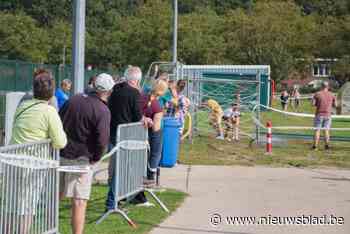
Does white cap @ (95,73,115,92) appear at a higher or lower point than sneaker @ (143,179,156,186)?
higher

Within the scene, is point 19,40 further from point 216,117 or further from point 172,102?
point 172,102

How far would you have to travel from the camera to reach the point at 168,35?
72.4m

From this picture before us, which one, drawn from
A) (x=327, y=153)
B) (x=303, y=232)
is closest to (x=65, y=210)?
(x=303, y=232)

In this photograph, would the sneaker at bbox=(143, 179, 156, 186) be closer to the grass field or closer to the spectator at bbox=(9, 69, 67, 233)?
the spectator at bbox=(9, 69, 67, 233)

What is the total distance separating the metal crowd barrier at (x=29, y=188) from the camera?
24.3 ft

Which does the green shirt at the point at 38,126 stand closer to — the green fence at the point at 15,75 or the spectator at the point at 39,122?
the spectator at the point at 39,122

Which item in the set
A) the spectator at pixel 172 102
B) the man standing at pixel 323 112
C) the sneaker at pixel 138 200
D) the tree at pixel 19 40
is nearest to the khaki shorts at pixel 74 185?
the sneaker at pixel 138 200

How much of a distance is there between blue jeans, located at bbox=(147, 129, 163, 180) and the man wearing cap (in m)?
3.14

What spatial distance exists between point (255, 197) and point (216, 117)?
41.2 feet

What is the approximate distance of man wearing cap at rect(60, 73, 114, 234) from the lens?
29.6ft

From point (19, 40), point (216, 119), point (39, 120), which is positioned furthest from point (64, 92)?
point (19, 40)

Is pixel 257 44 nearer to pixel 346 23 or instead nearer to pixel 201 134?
pixel 346 23

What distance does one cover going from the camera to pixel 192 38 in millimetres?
71938

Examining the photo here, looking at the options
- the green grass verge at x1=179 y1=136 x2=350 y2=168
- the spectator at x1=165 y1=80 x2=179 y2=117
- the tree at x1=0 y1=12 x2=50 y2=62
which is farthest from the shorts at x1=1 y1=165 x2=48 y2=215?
the tree at x1=0 y1=12 x2=50 y2=62
